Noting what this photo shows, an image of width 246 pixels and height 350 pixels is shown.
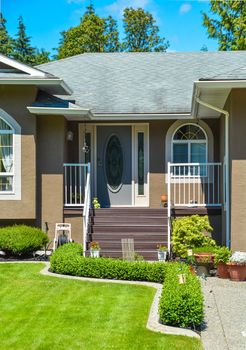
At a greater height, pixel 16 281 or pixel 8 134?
pixel 8 134

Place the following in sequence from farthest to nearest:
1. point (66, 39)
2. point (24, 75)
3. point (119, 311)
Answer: point (66, 39) → point (24, 75) → point (119, 311)

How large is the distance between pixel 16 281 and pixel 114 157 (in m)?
6.59

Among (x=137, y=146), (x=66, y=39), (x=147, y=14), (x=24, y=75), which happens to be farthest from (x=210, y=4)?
(x=24, y=75)

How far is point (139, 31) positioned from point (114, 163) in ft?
82.1

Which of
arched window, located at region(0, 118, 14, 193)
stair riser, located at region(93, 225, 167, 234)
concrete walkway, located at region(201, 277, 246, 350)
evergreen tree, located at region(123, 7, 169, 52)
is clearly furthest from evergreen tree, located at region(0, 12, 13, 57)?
concrete walkway, located at region(201, 277, 246, 350)

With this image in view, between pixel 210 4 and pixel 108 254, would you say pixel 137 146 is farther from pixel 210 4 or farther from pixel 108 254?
pixel 210 4

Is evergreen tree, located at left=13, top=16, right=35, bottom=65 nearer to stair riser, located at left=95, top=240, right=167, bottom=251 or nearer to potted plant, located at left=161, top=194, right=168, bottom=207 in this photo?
potted plant, located at left=161, top=194, right=168, bottom=207

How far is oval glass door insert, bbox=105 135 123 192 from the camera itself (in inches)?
613

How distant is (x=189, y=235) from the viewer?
12.0 m

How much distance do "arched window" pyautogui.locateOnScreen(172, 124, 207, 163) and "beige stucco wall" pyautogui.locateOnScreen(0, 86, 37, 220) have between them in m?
4.21

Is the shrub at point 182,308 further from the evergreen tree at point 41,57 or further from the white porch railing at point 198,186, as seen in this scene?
the evergreen tree at point 41,57

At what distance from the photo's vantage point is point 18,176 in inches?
519

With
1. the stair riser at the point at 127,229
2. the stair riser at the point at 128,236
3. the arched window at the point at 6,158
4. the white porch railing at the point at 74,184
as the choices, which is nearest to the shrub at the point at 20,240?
the arched window at the point at 6,158

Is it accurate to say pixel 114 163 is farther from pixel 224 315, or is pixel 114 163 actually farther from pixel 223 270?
pixel 224 315
